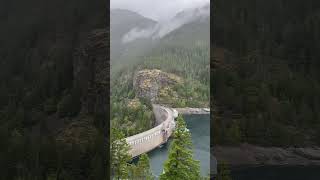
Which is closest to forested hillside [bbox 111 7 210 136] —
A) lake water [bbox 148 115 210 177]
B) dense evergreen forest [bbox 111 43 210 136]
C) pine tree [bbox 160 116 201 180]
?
dense evergreen forest [bbox 111 43 210 136]

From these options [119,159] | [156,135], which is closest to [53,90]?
[119,159]

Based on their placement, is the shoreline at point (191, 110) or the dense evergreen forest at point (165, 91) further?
the shoreline at point (191, 110)

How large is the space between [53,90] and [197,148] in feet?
30.1

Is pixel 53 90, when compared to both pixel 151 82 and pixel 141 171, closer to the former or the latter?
pixel 141 171

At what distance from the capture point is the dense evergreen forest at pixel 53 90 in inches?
169

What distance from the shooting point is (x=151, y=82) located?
1711cm

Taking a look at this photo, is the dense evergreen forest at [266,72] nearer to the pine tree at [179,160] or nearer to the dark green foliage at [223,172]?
the dark green foliage at [223,172]

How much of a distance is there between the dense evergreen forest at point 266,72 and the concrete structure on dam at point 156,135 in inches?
283

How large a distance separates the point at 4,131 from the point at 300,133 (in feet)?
11.3

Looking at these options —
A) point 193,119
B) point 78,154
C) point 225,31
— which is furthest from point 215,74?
point 193,119

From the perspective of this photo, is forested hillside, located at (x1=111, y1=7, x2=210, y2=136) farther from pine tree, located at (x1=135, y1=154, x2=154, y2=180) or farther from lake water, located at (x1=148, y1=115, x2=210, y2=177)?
pine tree, located at (x1=135, y1=154, x2=154, y2=180)

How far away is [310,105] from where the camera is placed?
4.41 m

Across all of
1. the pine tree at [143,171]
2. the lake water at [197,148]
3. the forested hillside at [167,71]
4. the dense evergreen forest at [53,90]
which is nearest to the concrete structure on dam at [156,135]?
the lake water at [197,148]

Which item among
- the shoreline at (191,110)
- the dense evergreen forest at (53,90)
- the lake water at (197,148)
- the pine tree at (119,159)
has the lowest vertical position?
the lake water at (197,148)
